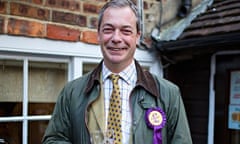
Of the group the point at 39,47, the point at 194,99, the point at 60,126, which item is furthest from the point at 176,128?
the point at 194,99

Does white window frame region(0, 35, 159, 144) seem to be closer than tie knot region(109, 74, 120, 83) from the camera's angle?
No

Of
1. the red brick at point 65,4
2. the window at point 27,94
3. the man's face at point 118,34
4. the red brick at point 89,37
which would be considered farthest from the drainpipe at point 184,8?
the man's face at point 118,34

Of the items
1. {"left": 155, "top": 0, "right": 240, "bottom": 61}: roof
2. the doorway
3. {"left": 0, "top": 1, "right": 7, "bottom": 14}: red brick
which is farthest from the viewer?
the doorway

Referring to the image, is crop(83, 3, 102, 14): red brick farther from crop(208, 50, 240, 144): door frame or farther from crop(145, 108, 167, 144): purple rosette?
crop(145, 108, 167, 144): purple rosette

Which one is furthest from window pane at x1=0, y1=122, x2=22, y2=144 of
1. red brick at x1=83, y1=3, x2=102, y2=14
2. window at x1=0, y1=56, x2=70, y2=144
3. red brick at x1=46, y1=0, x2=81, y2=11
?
red brick at x1=83, y1=3, x2=102, y2=14

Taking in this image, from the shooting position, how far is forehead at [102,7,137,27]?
53.0 inches

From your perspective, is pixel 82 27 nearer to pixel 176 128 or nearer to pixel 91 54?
pixel 91 54

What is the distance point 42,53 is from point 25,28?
0.72ft

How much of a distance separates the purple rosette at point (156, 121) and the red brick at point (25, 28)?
1.14 meters

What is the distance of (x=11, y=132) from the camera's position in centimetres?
215

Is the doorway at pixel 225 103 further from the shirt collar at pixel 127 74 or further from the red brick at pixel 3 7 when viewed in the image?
the red brick at pixel 3 7

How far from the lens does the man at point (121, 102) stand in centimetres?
135

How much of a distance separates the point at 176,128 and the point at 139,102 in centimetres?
21

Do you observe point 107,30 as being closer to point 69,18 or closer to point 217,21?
point 69,18
